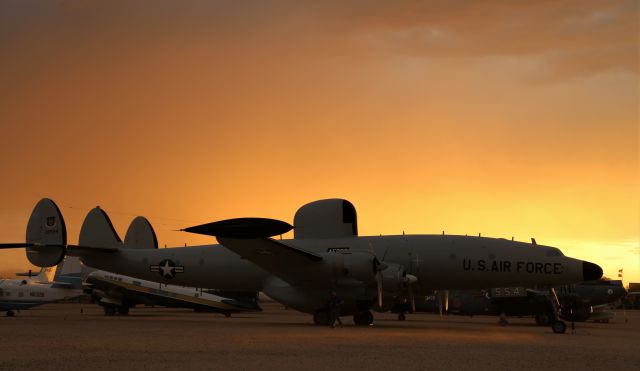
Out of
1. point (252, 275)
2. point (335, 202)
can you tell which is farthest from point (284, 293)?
point (335, 202)

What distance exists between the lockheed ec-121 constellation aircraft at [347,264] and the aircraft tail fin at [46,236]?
20.6 ft

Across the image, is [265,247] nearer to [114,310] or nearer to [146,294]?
[146,294]

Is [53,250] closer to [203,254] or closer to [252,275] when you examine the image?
[203,254]

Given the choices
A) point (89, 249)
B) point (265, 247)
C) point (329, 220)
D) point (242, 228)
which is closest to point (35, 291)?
point (89, 249)

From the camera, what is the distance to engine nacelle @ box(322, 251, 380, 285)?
31125mm

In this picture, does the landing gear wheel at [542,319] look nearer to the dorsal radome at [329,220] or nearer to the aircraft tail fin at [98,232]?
the dorsal radome at [329,220]

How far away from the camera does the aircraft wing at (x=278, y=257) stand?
30781mm

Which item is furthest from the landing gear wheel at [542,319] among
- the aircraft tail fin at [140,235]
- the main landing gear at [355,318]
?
the aircraft tail fin at [140,235]

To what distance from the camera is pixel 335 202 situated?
3488 cm

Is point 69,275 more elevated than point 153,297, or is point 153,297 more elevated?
point 69,275

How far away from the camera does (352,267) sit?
31297 mm

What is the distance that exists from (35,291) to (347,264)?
24.1 m

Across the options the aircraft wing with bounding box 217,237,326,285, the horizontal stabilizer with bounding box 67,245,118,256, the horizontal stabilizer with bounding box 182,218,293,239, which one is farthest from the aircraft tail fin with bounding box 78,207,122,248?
the horizontal stabilizer with bounding box 182,218,293,239

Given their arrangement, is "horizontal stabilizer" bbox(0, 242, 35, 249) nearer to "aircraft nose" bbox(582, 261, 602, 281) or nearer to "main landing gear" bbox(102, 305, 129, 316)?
"main landing gear" bbox(102, 305, 129, 316)
